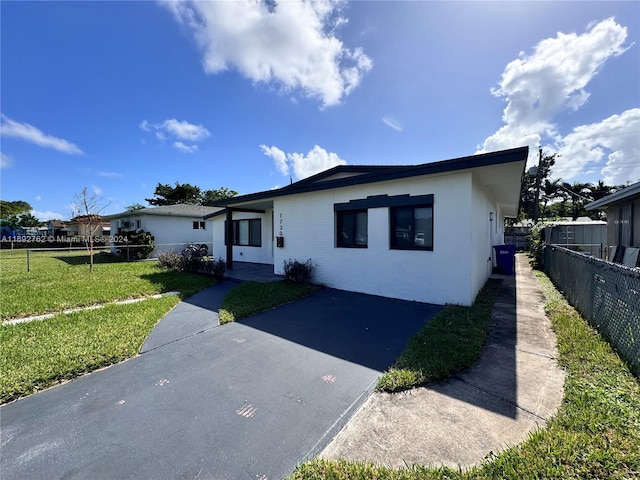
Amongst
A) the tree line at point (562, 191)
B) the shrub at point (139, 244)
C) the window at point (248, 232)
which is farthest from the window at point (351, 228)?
the tree line at point (562, 191)

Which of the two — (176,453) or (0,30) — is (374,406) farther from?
(0,30)

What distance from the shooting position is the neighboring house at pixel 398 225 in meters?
5.64

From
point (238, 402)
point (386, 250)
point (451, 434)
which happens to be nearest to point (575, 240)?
point (386, 250)

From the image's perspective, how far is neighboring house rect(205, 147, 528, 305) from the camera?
564cm

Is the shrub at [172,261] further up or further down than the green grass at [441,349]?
further up

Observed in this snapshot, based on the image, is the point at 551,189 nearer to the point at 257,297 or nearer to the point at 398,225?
the point at 398,225

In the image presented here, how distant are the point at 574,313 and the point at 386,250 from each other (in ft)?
12.9

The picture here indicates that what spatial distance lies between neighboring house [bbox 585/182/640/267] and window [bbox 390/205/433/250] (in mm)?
5494

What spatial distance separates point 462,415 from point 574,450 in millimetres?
733

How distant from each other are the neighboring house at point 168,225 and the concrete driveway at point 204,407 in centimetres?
1535

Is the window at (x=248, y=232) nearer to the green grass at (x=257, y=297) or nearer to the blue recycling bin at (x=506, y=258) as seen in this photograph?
the green grass at (x=257, y=297)

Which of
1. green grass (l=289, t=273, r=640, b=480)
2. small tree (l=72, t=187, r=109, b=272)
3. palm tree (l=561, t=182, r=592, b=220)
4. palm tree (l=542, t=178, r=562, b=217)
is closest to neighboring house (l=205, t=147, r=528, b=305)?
green grass (l=289, t=273, r=640, b=480)

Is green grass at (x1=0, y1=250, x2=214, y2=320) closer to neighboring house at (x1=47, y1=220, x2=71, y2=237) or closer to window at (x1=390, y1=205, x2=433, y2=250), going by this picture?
window at (x1=390, y1=205, x2=433, y2=250)

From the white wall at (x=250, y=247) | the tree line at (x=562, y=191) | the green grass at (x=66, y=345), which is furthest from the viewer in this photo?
the tree line at (x=562, y=191)
